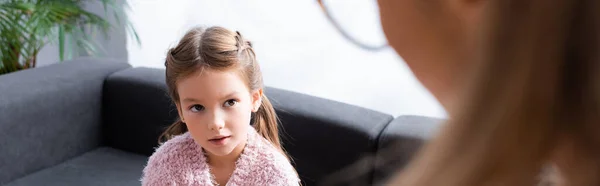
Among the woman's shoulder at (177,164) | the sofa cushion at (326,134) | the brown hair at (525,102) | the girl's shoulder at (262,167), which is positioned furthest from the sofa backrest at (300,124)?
the brown hair at (525,102)

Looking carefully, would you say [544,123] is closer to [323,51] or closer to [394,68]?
[394,68]

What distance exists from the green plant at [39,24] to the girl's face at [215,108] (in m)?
1.21

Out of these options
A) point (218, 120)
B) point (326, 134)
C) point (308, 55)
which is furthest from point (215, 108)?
point (308, 55)

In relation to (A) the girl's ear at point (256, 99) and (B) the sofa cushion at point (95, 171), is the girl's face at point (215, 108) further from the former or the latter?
(B) the sofa cushion at point (95, 171)

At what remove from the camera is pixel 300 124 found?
84.5 inches

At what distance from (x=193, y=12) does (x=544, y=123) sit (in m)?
2.34

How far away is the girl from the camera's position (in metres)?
1.48

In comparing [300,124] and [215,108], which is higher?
[215,108]

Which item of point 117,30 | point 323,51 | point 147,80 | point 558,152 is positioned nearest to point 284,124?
point 323,51

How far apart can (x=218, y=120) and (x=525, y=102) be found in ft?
3.87

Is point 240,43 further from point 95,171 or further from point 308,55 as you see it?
point 95,171

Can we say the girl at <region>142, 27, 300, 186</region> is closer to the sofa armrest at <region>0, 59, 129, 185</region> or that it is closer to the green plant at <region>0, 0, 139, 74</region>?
the sofa armrest at <region>0, 59, 129, 185</region>

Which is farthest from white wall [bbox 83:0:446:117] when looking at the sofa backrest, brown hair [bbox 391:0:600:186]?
brown hair [bbox 391:0:600:186]

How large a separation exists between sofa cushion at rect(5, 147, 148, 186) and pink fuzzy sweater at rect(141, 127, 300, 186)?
0.59m
